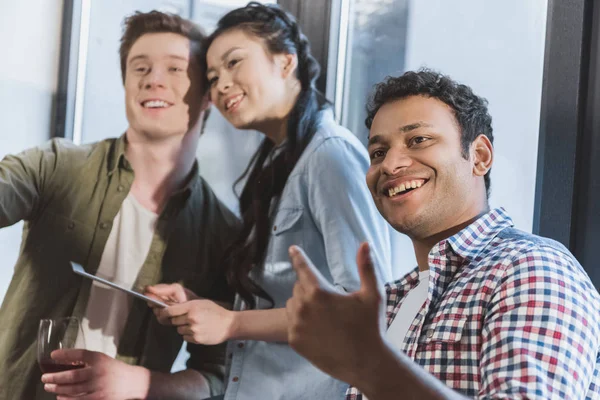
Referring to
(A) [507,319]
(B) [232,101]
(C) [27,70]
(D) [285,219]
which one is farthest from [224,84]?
(A) [507,319]

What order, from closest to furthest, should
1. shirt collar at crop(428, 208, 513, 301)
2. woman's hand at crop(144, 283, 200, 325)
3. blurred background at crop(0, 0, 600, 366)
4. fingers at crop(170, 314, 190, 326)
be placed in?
1. shirt collar at crop(428, 208, 513, 301)
2. blurred background at crop(0, 0, 600, 366)
3. fingers at crop(170, 314, 190, 326)
4. woman's hand at crop(144, 283, 200, 325)

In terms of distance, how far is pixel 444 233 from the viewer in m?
1.25

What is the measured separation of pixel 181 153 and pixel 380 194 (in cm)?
76

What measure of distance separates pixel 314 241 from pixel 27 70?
856 millimetres

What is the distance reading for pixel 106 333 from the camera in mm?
1791

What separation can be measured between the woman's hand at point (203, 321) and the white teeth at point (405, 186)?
57cm

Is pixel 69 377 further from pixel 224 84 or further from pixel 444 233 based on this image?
pixel 444 233

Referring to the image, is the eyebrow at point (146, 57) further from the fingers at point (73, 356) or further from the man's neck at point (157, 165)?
the fingers at point (73, 356)

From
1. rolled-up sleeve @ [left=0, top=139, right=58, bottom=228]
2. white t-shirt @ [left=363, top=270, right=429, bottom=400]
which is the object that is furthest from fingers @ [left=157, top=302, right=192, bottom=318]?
white t-shirt @ [left=363, top=270, right=429, bottom=400]

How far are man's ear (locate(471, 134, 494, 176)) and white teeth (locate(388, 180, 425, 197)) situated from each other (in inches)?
4.4

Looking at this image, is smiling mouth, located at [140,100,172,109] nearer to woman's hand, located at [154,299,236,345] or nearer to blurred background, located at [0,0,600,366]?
blurred background, located at [0,0,600,366]

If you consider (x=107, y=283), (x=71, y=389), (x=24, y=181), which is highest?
(x=24, y=181)

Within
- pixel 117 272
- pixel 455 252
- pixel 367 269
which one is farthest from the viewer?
pixel 117 272

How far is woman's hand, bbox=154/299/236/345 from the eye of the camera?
5.39ft
